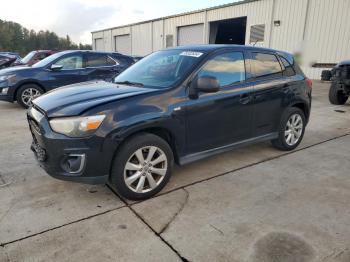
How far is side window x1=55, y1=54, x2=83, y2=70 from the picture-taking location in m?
8.49

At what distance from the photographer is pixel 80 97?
3283mm

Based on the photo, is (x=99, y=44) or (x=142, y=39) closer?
(x=142, y=39)

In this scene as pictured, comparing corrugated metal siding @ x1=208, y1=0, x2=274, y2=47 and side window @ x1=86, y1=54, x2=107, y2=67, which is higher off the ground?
corrugated metal siding @ x1=208, y1=0, x2=274, y2=47

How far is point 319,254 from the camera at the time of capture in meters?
2.48

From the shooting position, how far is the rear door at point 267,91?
166 inches

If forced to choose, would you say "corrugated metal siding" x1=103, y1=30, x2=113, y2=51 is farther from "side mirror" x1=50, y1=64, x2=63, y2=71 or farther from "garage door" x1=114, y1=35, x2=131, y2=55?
"side mirror" x1=50, y1=64, x2=63, y2=71

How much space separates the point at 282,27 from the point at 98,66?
11.6 meters

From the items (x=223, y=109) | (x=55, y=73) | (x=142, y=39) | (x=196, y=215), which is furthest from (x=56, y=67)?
(x=142, y=39)

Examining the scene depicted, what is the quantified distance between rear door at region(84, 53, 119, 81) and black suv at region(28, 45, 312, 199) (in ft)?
15.4

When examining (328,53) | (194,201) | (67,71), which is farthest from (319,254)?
(328,53)

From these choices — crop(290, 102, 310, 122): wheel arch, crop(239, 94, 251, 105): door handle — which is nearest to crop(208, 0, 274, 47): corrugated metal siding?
crop(290, 102, 310, 122): wheel arch

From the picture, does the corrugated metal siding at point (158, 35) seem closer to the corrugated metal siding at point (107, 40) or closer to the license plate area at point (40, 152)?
the corrugated metal siding at point (107, 40)

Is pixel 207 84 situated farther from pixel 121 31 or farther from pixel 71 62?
pixel 121 31

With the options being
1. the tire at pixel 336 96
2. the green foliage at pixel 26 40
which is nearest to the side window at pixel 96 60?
the tire at pixel 336 96
